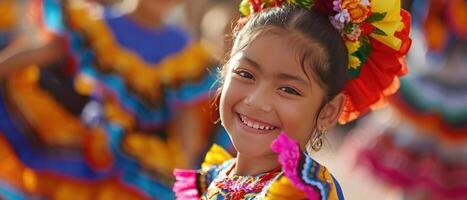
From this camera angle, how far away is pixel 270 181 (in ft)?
9.40

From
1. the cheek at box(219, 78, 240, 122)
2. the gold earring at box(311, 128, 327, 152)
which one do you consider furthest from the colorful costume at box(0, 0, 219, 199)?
the cheek at box(219, 78, 240, 122)

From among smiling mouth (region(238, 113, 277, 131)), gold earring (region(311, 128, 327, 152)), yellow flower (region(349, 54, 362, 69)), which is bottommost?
gold earring (region(311, 128, 327, 152))

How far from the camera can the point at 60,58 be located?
458 centimetres

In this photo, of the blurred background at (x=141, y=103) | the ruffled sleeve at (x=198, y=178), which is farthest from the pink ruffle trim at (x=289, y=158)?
the blurred background at (x=141, y=103)

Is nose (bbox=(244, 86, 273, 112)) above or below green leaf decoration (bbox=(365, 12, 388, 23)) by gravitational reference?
below

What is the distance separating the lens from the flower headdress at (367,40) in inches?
118

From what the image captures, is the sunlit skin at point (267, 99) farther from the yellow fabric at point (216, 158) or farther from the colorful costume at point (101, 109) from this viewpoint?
the colorful costume at point (101, 109)

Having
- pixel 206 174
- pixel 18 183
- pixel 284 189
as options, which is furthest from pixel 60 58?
pixel 284 189

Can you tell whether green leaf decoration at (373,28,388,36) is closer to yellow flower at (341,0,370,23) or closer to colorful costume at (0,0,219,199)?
yellow flower at (341,0,370,23)

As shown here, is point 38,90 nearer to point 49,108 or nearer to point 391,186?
point 49,108

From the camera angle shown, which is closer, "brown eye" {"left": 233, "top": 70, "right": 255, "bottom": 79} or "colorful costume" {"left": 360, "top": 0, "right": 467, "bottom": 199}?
"brown eye" {"left": 233, "top": 70, "right": 255, "bottom": 79}

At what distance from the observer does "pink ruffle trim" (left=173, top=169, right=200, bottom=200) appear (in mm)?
3234

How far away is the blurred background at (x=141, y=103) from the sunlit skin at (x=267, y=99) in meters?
1.37

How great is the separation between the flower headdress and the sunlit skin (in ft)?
0.61
